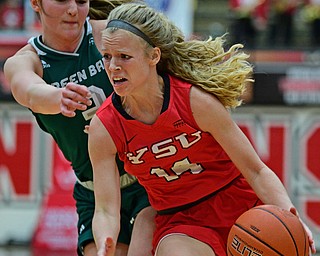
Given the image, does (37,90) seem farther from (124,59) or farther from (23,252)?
(23,252)

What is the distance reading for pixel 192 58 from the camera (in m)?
4.85

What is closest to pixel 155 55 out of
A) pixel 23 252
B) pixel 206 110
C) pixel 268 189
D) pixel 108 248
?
pixel 206 110

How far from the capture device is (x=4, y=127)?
1112 centimetres

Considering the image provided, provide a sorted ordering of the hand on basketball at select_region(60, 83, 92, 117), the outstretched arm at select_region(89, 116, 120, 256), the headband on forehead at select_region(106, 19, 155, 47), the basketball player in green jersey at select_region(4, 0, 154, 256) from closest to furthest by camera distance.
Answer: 1. the hand on basketball at select_region(60, 83, 92, 117)
2. the headband on forehead at select_region(106, 19, 155, 47)
3. the outstretched arm at select_region(89, 116, 120, 256)
4. the basketball player in green jersey at select_region(4, 0, 154, 256)

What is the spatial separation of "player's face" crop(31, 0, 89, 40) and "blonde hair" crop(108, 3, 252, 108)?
375 mm

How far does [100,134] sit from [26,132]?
6607mm

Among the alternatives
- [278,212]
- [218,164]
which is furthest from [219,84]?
[278,212]

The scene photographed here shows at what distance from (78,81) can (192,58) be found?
0.76 m

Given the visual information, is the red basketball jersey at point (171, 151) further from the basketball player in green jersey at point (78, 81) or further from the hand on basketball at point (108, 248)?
the hand on basketball at point (108, 248)

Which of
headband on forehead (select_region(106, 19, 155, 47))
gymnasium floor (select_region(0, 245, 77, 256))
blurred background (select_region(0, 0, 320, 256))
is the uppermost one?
headband on forehead (select_region(106, 19, 155, 47))

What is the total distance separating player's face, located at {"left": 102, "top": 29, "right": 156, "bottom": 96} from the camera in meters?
4.50

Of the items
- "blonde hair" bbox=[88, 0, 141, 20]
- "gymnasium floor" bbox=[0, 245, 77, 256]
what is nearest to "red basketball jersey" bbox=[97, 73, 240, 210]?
"blonde hair" bbox=[88, 0, 141, 20]

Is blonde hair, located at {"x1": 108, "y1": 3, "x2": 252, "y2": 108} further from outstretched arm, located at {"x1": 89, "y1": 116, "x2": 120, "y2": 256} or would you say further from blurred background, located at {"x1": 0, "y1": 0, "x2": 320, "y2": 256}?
blurred background, located at {"x1": 0, "y1": 0, "x2": 320, "y2": 256}

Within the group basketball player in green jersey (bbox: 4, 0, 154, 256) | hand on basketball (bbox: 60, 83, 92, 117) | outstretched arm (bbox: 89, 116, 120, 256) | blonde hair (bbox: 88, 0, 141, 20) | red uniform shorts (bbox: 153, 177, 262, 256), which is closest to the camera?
hand on basketball (bbox: 60, 83, 92, 117)
